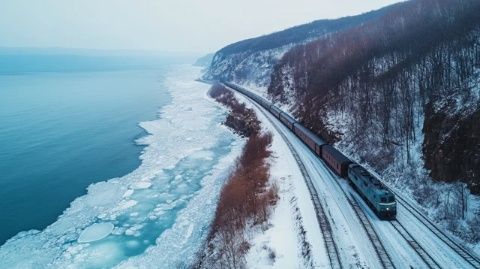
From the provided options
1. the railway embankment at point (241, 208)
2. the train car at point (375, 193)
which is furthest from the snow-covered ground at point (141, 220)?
the train car at point (375, 193)

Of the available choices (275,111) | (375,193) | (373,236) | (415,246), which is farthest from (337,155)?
(275,111)

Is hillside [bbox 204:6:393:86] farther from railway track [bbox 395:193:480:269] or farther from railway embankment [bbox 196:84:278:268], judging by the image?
railway track [bbox 395:193:480:269]

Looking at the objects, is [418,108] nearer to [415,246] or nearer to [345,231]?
[345,231]

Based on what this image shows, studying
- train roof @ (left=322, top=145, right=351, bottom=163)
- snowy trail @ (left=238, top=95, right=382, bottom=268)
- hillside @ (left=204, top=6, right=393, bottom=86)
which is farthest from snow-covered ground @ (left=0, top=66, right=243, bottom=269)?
hillside @ (left=204, top=6, right=393, bottom=86)

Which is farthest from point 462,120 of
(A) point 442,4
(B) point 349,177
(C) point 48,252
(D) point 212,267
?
(A) point 442,4

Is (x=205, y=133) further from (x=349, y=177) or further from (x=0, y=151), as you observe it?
(x=349, y=177)

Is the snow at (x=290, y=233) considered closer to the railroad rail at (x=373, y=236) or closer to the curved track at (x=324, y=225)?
the curved track at (x=324, y=225)

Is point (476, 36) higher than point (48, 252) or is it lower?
higher
